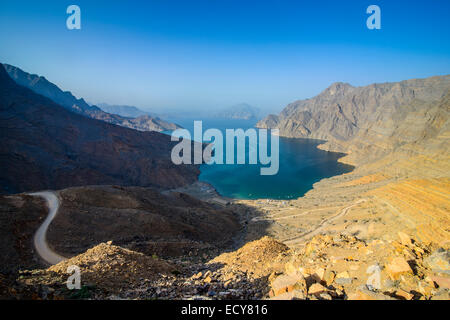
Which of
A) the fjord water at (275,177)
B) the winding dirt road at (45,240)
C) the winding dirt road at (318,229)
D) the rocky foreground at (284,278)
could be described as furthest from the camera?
the fjord water at (275,177)

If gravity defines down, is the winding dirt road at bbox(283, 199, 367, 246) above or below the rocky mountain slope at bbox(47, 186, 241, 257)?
below

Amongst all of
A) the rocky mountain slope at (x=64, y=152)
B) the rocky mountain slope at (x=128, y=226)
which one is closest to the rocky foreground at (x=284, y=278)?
the rocky mountain slope at (x=128, y=226)

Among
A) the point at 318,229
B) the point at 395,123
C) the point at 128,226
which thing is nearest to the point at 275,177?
the point at 318,229

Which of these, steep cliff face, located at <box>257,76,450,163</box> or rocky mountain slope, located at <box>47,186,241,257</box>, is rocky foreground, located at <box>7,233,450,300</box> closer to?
rocky mountain slope, located at <box>47,186,241,257</box>

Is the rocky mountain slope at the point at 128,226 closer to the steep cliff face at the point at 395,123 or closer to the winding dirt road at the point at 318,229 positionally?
the winding dirt road at the point at 318,229

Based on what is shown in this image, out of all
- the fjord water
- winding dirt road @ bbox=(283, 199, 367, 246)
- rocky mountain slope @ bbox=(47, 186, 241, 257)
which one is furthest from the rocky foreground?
the fjord water

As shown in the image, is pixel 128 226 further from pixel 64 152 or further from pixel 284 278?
pixel 64 152
